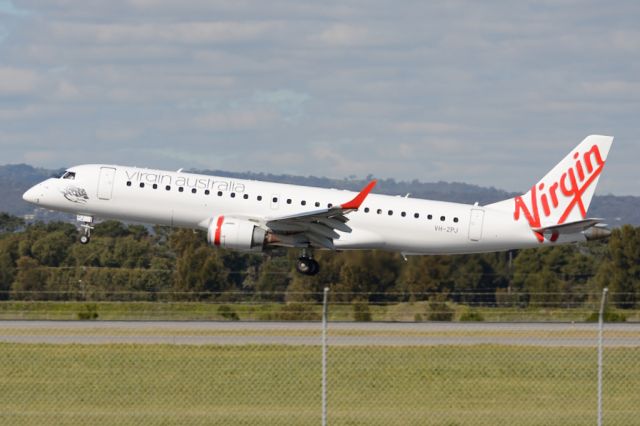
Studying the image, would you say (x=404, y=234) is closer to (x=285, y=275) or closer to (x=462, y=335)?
(x=462, y=335)

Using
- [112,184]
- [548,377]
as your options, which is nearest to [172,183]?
[112,184]

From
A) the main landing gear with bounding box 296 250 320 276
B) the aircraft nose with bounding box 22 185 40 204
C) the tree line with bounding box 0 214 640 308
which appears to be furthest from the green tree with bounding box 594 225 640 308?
the aircraft nose with bounding box 22 185 40 204

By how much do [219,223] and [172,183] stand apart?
2501mm

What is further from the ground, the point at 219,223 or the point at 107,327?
the point at 219,223

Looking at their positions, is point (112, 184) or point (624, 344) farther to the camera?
point (112, 184)

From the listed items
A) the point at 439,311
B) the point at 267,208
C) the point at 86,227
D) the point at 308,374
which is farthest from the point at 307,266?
the point at 308,374

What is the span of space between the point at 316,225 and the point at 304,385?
64.4 feet

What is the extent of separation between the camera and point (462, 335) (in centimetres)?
3275

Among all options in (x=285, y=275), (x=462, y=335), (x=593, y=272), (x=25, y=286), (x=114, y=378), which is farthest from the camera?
(x=593, y=272)

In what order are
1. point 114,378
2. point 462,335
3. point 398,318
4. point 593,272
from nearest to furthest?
point 114,378 < point 462,335 < point 398,318 < point 593,272

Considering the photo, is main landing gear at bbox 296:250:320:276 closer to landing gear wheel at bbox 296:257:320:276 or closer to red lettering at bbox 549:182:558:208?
landing gear wheel at bbox 296:257:320:276

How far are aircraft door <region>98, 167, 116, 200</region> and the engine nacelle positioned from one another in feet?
13.2

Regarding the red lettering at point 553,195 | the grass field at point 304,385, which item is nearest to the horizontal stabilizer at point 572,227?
the red lettering at point 553,195

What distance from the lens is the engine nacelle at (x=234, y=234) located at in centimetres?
4269
